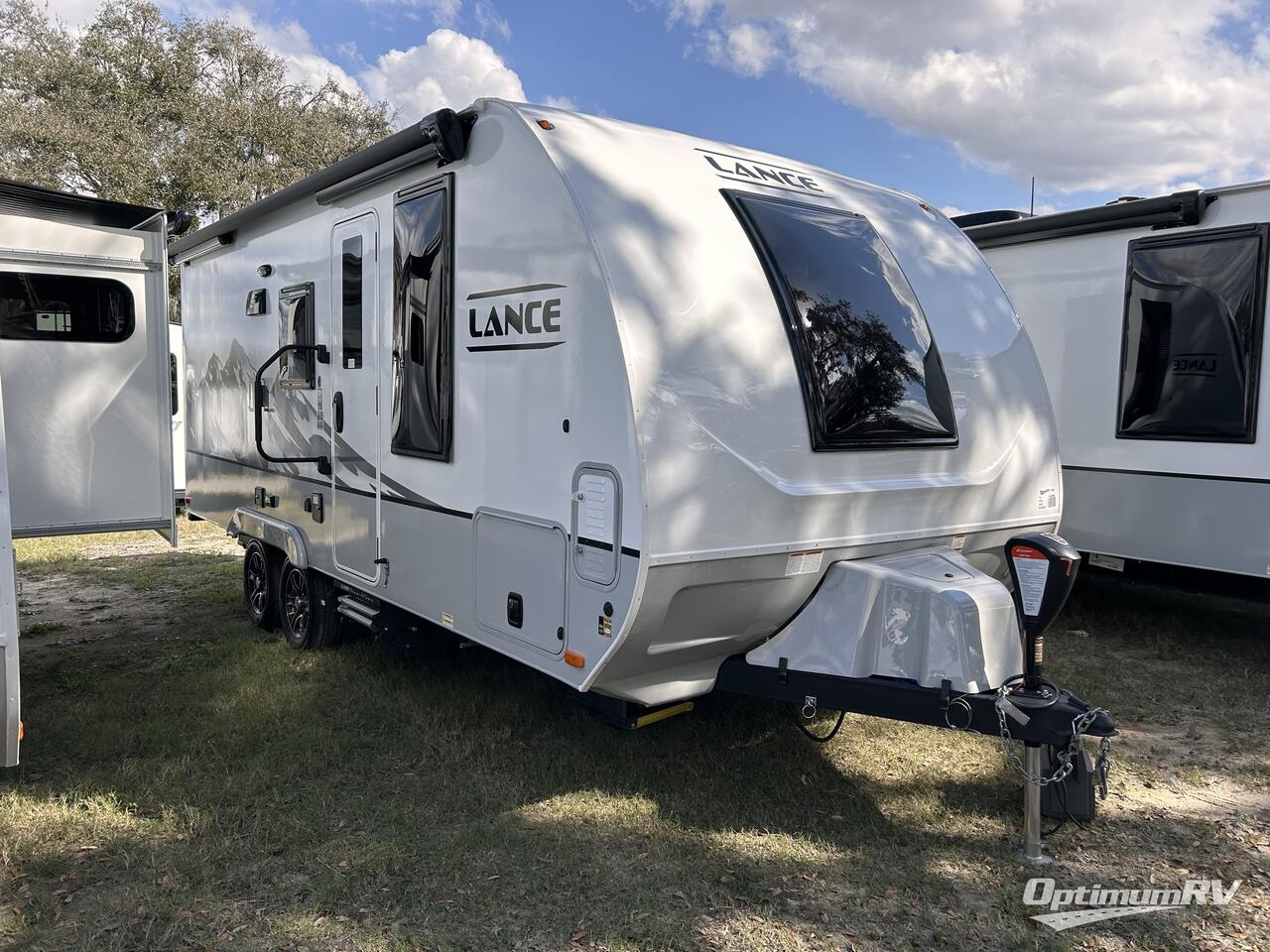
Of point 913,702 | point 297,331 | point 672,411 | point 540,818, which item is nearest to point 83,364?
point 297,331

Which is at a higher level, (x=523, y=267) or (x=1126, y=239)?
(x=1126, y=239)

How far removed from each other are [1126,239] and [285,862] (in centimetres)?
646

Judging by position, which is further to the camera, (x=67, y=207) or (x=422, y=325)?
(x=67, y=207)

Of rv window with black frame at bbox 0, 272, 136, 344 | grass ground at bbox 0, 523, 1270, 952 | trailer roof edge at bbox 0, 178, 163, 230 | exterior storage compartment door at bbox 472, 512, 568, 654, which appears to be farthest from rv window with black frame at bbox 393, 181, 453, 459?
rv window with black frame at bbox 0, 272, 136, 344

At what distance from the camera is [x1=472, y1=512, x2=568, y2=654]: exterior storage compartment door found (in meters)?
3.71

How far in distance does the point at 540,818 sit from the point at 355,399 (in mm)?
2485

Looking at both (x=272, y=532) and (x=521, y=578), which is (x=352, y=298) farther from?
(x=521, y=578)

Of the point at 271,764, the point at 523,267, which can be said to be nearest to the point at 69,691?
the point at 271,764

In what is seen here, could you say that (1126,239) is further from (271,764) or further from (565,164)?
(271,764)

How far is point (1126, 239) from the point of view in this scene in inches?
261

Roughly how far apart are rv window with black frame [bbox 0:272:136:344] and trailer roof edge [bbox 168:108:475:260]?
39.9 inches

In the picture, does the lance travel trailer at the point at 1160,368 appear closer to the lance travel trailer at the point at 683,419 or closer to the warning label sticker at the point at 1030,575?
the lance travel trailer at the point at 683,419

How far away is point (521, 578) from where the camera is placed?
154 inches

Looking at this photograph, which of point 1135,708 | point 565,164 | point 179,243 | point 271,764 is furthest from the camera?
point 179,243
